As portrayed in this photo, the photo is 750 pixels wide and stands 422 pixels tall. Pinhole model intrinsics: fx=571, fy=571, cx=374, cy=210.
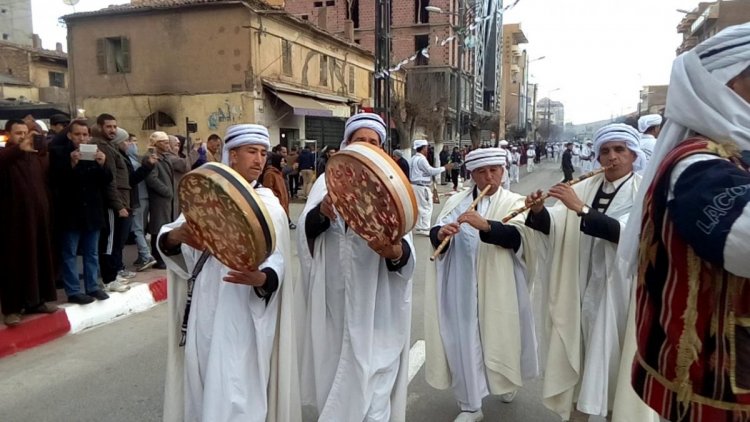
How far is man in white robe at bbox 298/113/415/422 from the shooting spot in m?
3.08

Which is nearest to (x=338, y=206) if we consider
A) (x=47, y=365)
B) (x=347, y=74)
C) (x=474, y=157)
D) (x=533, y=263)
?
(x=474, y=157)

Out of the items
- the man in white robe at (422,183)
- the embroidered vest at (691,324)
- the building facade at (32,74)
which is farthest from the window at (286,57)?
the embroidered vest at (691,324)

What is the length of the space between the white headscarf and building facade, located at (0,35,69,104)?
3033 cm

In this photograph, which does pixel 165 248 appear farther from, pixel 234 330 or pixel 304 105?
pixel 304 105

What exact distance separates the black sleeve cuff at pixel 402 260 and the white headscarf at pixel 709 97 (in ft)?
4.72

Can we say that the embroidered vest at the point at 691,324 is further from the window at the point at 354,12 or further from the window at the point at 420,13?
the window at the point at 420,13

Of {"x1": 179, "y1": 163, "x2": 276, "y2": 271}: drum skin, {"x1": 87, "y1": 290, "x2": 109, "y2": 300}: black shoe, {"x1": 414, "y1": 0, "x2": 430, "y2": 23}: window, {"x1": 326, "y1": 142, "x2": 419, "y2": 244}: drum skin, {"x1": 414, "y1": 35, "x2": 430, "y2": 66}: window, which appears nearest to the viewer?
{"x1": 179, "y1": 163, "x2": 276, "y2": 271}: drum skin

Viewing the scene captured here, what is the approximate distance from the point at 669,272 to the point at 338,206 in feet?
5.26

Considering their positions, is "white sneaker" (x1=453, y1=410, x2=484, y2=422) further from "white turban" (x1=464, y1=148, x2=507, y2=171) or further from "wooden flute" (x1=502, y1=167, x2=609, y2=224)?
"white turban" (x1=464, y1=148, x2=507, y2=171)

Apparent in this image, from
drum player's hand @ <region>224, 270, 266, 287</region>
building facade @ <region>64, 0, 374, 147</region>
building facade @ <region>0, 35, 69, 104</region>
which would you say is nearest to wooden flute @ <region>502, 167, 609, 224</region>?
drum player's hand @ <region>224, 270, 266, 287</region>

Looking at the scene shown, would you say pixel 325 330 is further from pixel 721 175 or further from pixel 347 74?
pixel 347 74

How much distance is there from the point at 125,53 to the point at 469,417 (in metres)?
22.2

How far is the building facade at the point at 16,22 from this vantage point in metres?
36.7

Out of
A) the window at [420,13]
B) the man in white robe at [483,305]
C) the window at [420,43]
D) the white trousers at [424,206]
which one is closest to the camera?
the man in white robe at [483,305]
